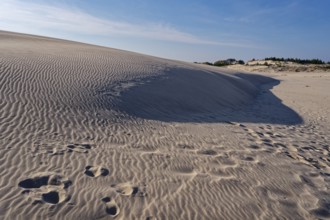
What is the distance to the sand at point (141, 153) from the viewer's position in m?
4.07

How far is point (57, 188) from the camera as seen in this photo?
13.5 feet

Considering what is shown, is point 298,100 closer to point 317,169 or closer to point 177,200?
point 317,169

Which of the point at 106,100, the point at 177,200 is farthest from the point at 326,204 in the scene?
the point at 106,100

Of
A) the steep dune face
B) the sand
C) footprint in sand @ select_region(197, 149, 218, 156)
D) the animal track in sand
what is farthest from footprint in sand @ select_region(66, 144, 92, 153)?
footprint in sand @ select_region(197, 149, 218, 156)

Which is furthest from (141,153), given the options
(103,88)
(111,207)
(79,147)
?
(103,88)

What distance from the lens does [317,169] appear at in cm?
583

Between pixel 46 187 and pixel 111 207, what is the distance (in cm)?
Answer: 90

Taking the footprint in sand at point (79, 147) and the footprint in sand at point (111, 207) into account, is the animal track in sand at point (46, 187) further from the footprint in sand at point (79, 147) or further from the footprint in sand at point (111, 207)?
the footprint in sand at point (79, 147)

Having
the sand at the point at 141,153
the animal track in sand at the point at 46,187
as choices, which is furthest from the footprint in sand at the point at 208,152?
the animal track in sand at the point at 46,187

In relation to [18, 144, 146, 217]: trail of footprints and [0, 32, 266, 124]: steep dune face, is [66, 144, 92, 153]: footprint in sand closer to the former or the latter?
[18, 144, 146, 217]: trail of footprints

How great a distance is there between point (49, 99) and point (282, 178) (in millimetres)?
5188

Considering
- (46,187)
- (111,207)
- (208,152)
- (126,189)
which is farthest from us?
(208,152)

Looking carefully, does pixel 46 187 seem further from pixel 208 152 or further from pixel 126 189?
pixel 208 152

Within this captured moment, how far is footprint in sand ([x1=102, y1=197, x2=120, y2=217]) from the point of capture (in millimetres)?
3791
